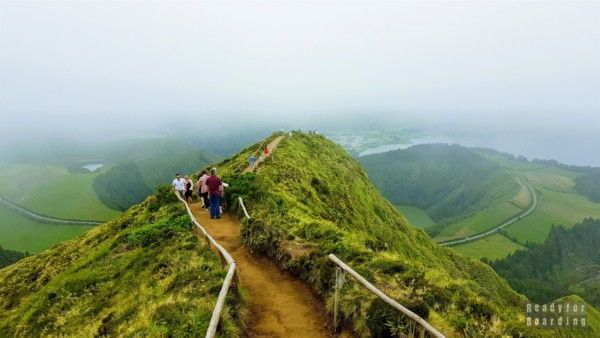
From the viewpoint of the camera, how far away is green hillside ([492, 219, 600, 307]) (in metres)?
140

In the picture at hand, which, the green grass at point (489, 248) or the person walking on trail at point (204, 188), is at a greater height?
the person walking on trail at point (204, 188)

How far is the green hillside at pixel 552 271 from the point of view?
140 meters

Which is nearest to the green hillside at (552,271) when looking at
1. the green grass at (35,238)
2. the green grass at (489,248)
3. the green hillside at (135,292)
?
the green grass at (489,248)

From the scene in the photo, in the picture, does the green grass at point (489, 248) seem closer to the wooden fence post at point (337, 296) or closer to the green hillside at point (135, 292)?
the green hillside at point (135, 292)

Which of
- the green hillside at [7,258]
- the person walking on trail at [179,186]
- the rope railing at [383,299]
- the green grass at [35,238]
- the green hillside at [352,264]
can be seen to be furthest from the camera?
the green grass at [35,238]

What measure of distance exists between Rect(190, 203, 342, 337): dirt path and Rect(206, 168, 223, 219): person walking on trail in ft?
22.2

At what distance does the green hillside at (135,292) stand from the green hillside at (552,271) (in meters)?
139

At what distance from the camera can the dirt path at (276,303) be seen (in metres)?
11.9

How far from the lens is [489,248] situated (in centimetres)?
18688

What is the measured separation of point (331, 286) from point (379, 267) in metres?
1.70

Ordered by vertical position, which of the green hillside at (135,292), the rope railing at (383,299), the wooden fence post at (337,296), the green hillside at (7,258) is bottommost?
the green hillside at (7,258)

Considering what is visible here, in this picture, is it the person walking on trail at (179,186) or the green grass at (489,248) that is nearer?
the person walking on trail at (179,186)

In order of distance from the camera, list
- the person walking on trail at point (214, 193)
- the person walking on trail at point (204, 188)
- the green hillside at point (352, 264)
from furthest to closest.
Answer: the person walking on trail at point (204, 188), the person walking on trail at point (214, 193), the green hillside at point (352, 264)

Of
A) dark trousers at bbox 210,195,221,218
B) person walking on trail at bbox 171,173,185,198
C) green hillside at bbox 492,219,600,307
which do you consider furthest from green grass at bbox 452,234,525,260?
dark trousers at bbox 210,195,221,218
